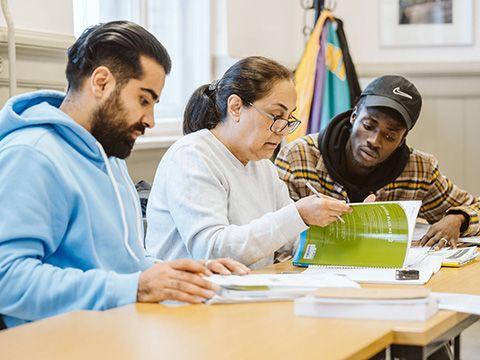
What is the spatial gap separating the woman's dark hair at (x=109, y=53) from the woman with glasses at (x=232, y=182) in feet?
1.48

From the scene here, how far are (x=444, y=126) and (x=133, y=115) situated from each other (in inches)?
120

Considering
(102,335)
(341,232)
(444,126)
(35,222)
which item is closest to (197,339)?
(102,335)

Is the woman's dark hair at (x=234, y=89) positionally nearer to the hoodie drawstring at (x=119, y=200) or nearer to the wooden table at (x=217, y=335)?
the hoodie drawstring at (x=119, y=200)

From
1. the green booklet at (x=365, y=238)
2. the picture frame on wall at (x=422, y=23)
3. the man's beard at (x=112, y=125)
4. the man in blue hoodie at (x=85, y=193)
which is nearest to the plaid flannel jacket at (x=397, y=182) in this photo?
the green booklet at (x=365, y=238)

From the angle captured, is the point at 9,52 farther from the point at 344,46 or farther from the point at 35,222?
the point at 344,46

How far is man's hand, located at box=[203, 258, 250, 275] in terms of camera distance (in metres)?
1.89

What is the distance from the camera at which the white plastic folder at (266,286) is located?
1.73 metres

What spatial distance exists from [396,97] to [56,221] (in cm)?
146

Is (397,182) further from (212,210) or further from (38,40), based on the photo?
(38,40)

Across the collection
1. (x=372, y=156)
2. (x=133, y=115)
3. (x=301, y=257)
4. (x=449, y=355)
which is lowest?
(x=449, y=355)

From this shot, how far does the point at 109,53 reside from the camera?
1.91 metres

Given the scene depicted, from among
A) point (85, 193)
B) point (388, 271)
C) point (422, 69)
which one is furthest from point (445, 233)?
point (422, 69)

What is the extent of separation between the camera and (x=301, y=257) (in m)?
2.28

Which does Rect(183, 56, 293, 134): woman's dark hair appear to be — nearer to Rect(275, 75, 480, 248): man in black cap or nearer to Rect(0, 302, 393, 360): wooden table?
Rect(275, 75, 480, 248): man in black cap
